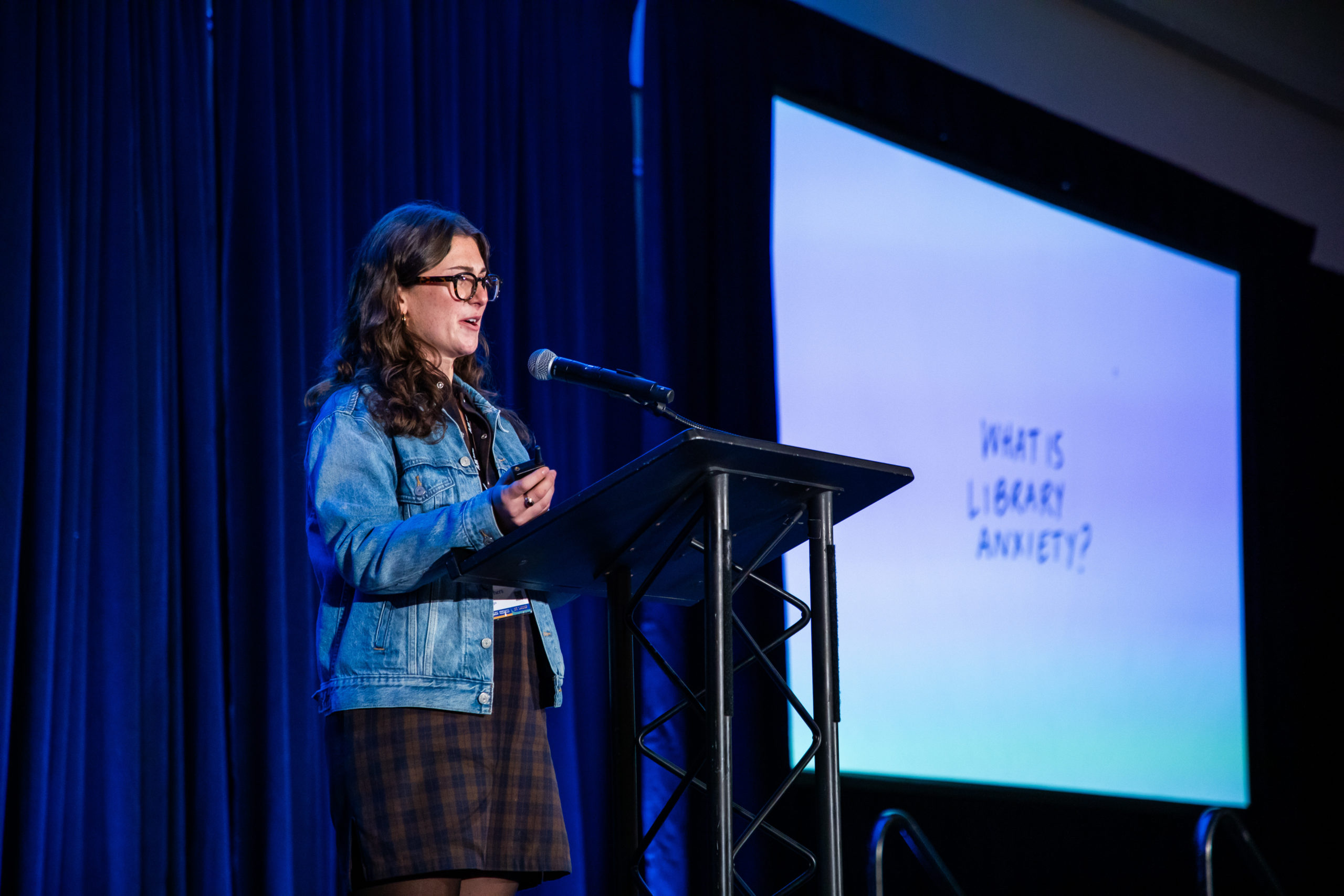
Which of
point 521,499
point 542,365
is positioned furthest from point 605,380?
point 521,499

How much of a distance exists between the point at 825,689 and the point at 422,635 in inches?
19.8

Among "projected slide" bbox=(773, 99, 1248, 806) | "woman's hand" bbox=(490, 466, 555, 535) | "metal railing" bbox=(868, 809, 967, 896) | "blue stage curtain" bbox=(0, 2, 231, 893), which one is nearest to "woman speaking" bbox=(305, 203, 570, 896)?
"woman's hand" bbox=(490, 466, 555, 535)

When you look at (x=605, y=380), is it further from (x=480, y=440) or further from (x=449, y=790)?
(x=449, y=790)

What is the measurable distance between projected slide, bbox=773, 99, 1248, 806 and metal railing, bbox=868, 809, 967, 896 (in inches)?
32.1

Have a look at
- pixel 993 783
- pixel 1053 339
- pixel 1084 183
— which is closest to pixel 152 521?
pixel 993 783

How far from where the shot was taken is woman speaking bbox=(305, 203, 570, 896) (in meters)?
1.55

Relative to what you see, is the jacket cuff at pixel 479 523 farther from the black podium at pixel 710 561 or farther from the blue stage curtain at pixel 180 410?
the blue stage curtain at pixel 180 410

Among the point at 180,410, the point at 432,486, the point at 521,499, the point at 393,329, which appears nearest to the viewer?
the point at 521,499

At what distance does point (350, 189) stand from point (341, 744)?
1744mm

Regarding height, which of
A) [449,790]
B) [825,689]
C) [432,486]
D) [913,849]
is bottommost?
[913,849]

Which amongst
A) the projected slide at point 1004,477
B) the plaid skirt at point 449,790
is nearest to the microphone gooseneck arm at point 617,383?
the plaid skirt at point 449,790

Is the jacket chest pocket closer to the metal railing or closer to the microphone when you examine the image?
the microphone

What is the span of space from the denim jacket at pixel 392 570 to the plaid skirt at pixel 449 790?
4cm

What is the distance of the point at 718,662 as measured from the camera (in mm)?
1469
